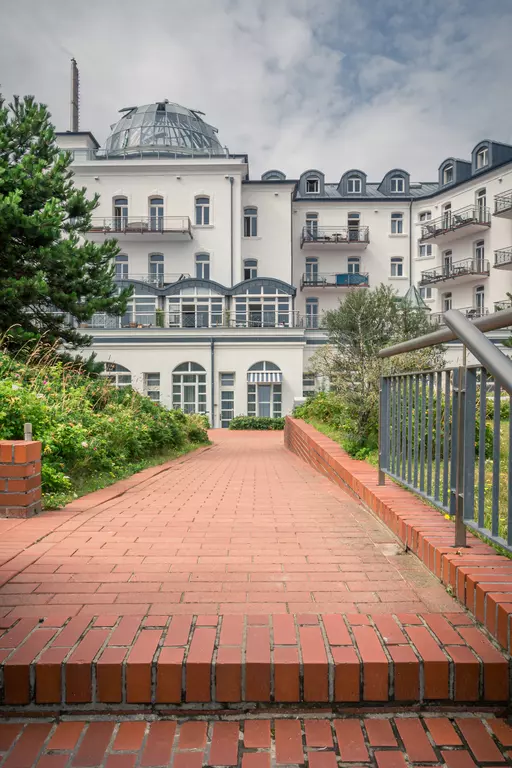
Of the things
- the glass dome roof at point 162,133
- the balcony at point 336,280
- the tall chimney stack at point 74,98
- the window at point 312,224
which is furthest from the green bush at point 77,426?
the tall chimney stack at point 74,98

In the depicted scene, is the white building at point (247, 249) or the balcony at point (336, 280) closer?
the white building at point (247, 249)

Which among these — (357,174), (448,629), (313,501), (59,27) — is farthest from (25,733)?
(357,174)

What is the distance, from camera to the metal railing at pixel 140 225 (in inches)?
1337

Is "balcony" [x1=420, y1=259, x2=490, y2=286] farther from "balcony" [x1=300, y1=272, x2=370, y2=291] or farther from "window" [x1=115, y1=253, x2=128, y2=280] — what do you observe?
"window" [x1=115, y1=253, x2=128, y2=280]

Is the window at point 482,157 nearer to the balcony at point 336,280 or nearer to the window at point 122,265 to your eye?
the balcony at point 336,280

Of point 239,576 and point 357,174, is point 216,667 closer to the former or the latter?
point 239,576

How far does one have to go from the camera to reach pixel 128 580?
259cm

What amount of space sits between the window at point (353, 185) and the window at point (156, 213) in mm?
13177

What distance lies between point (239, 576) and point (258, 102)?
14127mm

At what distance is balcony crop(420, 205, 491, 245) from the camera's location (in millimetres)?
32175

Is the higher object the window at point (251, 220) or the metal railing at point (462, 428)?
the window at point (251, 220)

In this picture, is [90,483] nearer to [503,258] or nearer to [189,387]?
[189,387]

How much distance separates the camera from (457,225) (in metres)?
32.8

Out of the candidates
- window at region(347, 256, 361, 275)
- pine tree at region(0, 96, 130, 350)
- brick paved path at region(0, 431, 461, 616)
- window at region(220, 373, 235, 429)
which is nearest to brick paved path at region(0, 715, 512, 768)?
brick paved path at region(0, 431, 461, 616)
